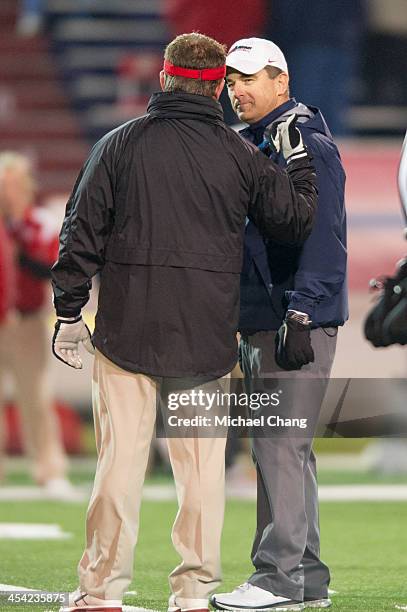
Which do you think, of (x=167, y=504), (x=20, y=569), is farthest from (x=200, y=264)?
(x=167, y=504)

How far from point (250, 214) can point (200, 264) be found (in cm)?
33

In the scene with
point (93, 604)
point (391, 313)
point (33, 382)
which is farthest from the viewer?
point (33, 382)

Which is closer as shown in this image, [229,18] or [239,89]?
Answer: [239,89]

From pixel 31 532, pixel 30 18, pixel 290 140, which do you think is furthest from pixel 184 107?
pixel 30 18

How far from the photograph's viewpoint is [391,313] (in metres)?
5.63

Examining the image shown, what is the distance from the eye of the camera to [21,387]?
1008cm

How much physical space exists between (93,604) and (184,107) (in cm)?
164

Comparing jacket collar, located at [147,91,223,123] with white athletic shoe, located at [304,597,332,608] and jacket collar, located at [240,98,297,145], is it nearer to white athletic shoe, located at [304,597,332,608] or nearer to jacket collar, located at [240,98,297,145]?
jacket collar, located at [240,98,297,145]

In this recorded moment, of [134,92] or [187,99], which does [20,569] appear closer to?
[187,99]

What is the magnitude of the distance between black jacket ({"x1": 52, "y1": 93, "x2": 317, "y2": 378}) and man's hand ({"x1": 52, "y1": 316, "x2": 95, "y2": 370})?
0.05 metres

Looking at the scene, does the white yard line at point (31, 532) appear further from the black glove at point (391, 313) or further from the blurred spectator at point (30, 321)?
the black glove at point (391, 313)

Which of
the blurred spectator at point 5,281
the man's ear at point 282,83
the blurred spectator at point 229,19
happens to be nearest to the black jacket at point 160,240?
the man's ear at point 282,83

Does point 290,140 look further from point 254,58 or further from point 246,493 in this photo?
point 246,493

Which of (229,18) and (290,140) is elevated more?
(229,18)
